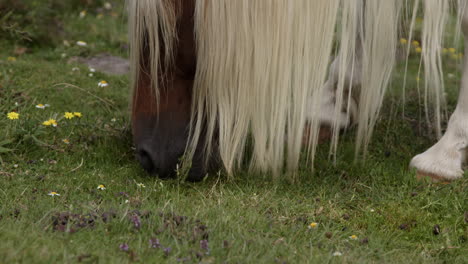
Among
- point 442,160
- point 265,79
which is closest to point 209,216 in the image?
point 265,79

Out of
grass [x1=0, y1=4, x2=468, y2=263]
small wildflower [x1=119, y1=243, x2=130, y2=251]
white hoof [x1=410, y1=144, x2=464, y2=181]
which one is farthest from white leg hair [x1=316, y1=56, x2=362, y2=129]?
small wildflower [x1=119, y1=243, x2=130, y2=251]

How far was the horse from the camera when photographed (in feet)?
8.56

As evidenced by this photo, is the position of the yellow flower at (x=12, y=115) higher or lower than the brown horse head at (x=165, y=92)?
lower

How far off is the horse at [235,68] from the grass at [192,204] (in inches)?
7.6

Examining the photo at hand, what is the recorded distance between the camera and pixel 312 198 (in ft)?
9.59

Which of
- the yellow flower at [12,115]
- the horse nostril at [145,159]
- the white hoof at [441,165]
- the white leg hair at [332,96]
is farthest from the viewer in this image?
the white leg hair at [332,96]

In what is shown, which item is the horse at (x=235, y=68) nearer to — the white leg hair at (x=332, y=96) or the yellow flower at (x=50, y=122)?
the white leg hair at (x=332, y=96)

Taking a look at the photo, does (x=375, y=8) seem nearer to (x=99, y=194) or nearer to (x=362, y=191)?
(x=362, y=191)

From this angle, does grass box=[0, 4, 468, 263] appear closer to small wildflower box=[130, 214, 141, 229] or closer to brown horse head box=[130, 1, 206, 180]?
small wildflower box=[130, 214, 141, 229]

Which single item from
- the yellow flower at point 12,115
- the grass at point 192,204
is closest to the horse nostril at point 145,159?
the grass at point 192,204

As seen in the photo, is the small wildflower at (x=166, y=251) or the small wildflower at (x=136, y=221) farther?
the small wildflower at (x=136, y=221)

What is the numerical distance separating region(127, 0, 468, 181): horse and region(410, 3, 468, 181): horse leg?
289 millimetres

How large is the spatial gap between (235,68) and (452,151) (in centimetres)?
122

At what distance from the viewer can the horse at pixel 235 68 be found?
8.56 feet
